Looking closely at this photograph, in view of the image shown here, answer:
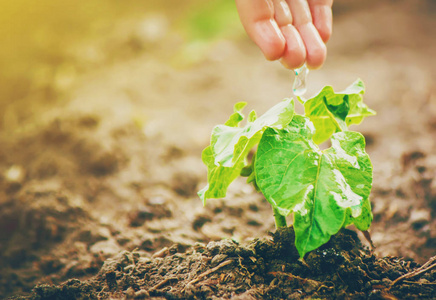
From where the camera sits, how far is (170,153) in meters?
2.48

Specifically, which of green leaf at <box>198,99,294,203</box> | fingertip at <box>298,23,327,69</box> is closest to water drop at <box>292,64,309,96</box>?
fingertip at <box>298,23,327,69</box>

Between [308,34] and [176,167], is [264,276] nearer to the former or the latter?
[308,34]

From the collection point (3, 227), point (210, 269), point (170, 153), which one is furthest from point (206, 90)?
point (210, 269)

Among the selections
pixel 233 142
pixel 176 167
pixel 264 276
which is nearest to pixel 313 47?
pixel 233 142

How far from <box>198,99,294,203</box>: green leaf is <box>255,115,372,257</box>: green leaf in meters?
0.05

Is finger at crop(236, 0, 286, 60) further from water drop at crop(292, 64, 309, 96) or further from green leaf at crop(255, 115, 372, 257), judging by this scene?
green leaf at crop(255, 115, 372, 257)

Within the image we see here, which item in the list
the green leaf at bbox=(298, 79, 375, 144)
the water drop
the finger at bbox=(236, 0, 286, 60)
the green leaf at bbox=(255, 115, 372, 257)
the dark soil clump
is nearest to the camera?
the green leaf at bbox=(255, 115, 372, 257)

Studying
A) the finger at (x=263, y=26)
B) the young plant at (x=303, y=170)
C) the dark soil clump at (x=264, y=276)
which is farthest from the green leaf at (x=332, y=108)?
the dark soil clump at (x=264, y=276)

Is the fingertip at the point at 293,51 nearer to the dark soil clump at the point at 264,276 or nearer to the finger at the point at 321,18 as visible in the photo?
the finger at the point at 321,18

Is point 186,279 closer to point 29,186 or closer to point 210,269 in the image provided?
point 210,269

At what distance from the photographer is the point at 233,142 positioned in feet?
3.98

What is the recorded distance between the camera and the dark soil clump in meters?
1.22

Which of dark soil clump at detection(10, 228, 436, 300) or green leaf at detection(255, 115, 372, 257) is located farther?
dark soil clump at detection(10, 228, 436, 300)

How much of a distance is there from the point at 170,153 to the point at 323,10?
130 cm
